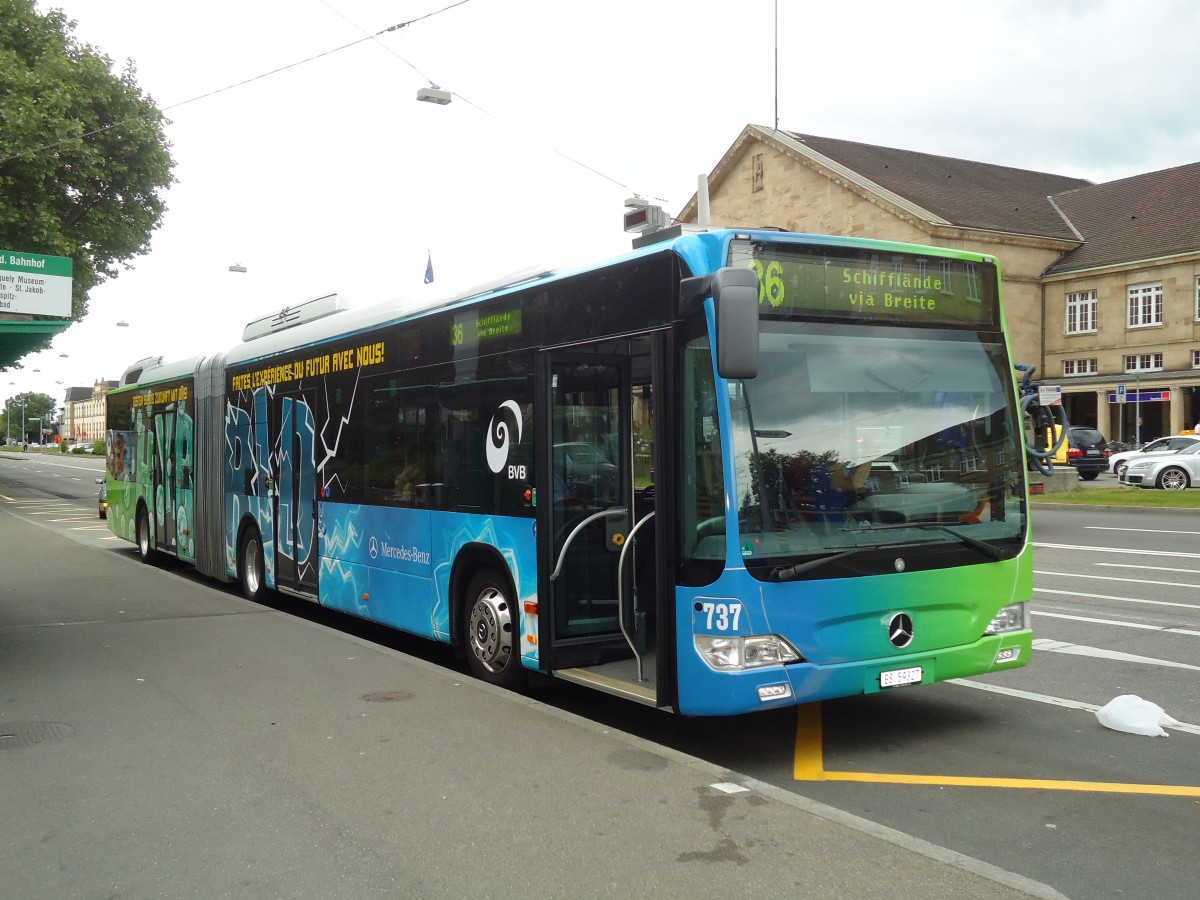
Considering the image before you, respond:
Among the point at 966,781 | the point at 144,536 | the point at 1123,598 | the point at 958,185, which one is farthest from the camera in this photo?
the point at 958,185

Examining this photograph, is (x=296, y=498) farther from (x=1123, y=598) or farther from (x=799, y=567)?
(x=1123, y=598)

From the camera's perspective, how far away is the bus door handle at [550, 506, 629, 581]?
7.02m

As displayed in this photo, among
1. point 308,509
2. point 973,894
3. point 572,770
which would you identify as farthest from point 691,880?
point 308,509

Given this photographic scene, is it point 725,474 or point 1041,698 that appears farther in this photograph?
point 1041,698

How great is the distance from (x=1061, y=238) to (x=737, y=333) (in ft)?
198

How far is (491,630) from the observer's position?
25.7ft

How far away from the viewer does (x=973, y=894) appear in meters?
4.00

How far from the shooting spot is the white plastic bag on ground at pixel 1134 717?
656 cm

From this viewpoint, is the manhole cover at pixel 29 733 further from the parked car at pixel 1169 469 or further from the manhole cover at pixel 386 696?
the parked car at pixel 1169 469

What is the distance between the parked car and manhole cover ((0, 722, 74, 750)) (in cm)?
3025

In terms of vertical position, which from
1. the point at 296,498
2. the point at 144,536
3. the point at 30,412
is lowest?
the point at 144,536

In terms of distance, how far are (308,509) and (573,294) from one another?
521 cm

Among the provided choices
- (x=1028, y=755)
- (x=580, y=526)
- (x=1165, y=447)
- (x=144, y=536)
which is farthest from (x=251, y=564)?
(x=1165, y=447)

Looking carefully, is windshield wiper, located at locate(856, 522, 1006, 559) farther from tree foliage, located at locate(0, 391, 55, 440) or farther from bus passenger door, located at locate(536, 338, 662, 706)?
tree foliage, located at locate(0, 391, 55, 440)
